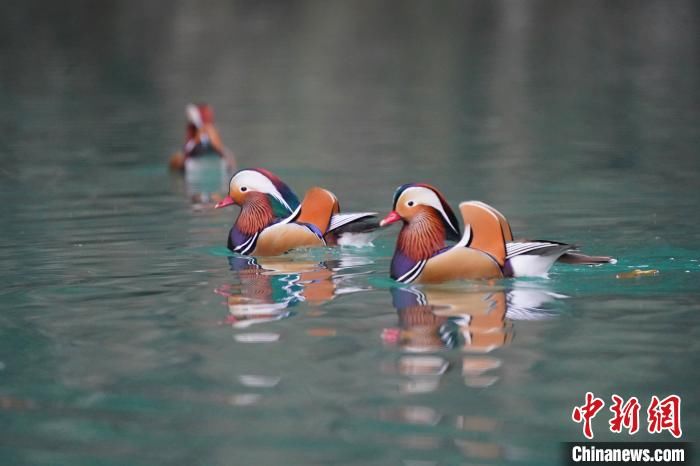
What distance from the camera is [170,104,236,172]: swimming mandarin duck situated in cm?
2127

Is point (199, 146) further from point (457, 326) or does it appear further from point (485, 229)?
point (457, 326)

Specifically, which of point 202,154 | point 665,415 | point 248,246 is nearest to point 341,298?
point 248,246

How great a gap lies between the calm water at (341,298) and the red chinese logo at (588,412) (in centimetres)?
9

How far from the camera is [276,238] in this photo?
13.0 meters

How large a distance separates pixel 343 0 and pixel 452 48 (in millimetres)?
29625

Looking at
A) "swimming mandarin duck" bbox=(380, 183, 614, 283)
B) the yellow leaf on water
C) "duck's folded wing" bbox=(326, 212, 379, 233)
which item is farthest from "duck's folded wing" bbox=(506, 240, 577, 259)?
"duck's folded wing" bbox=(326, 212, 379, 233)

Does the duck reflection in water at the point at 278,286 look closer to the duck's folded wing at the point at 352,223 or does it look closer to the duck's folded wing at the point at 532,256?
the duck's folded wing at the point at 352,223

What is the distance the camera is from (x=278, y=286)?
38.6ft

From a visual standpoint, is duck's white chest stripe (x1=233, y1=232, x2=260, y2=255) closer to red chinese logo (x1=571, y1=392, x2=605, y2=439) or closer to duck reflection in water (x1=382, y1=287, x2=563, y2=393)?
duck reflection in water (x1=382, y1=287, x2=563, y2=393)

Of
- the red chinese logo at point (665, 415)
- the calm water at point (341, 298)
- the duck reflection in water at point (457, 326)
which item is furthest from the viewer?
the duck reflection in water at point (457, 326)

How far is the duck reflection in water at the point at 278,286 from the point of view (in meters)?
10.8

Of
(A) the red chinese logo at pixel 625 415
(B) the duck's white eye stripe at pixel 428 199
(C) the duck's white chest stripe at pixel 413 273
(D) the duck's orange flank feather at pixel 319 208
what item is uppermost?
(B) the duck's white eye stripe at pixel 428 199

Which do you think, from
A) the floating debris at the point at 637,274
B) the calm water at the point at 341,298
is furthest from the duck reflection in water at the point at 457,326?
the floating debris at the point at 637,274

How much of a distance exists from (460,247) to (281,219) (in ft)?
7.89
